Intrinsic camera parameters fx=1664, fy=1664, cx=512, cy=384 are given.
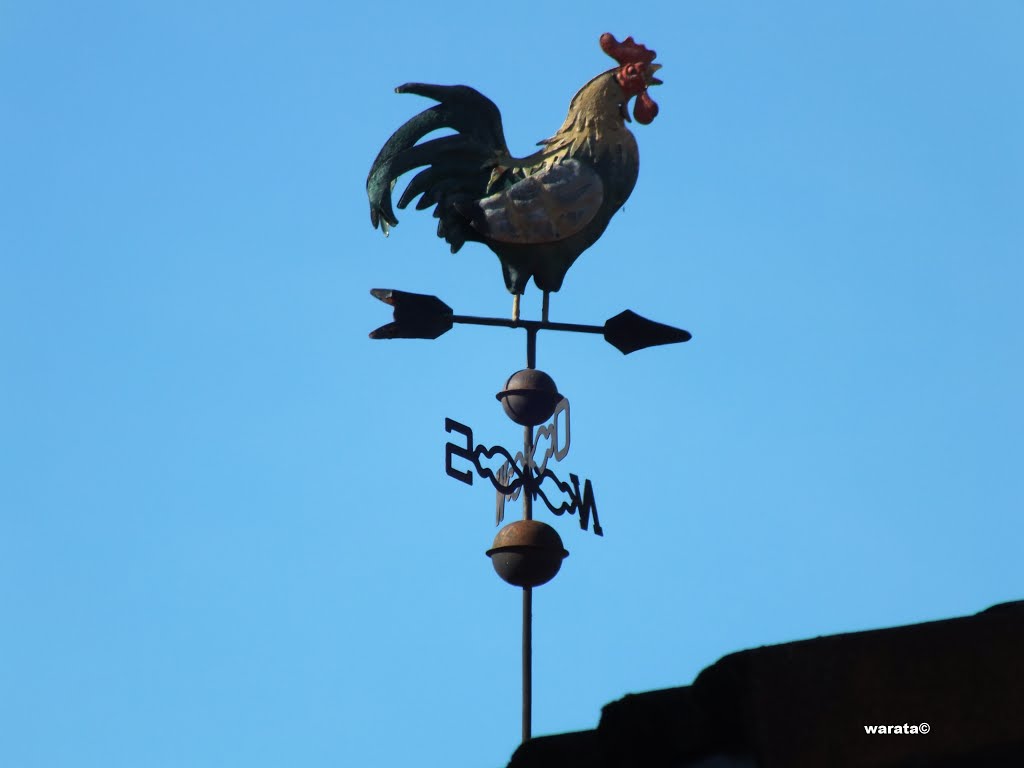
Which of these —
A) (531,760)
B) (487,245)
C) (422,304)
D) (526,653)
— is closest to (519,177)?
(487,245)

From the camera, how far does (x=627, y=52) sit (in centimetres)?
936

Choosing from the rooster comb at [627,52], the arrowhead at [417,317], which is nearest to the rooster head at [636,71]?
the rooster comb at [627,52]

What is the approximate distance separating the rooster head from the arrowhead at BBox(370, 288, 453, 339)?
7.16ft

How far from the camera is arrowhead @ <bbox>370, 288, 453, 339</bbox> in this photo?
24.8 feet

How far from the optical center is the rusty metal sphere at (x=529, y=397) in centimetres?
725

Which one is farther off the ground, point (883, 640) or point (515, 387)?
point (515, 387)

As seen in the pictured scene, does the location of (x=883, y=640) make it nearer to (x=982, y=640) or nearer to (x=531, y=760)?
(x=982, y=640)

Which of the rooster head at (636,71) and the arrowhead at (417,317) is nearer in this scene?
the arrowhead at (417,317)

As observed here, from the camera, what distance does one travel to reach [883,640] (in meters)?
3.04

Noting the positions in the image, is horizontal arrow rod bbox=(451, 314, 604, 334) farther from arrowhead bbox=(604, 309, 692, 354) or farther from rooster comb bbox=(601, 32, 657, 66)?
rooster comb bbox=(601, 32, 657, 66)

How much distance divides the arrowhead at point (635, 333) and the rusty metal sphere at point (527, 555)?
4.35 feet

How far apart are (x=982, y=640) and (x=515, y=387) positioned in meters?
4.30

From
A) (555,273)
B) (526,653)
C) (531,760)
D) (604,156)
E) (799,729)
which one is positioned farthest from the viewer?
(604,156)

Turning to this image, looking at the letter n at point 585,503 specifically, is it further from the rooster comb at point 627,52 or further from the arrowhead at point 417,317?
the rooster comb at point 627,52
